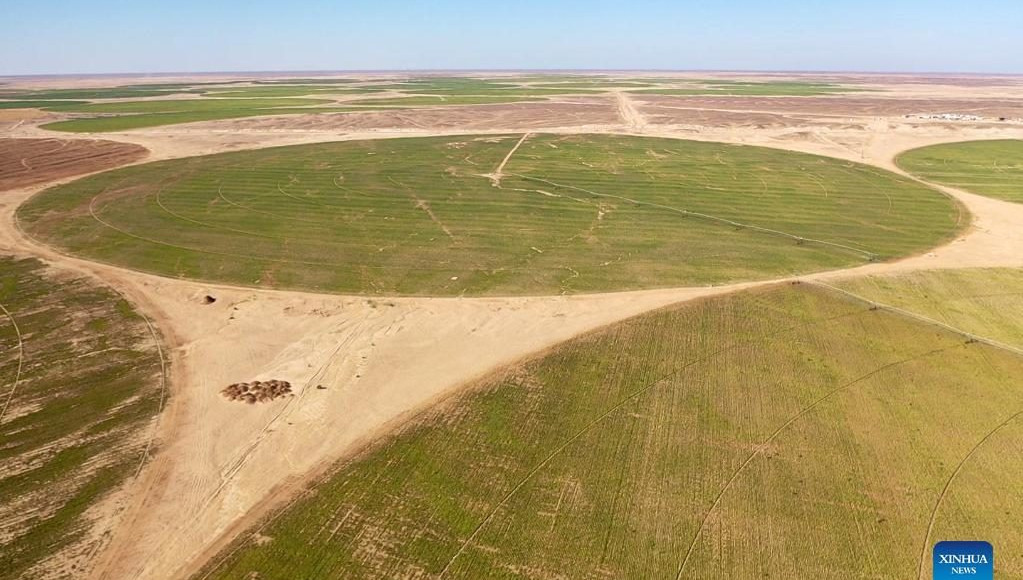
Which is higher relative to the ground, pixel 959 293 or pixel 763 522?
pixel 959 293

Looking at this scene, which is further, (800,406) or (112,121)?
(112,121)

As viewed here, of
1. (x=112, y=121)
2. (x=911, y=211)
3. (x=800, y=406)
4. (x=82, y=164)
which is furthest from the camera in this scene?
(x=112, y=121)

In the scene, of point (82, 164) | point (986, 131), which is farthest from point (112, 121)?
point (986, 131)

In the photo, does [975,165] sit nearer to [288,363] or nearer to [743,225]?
[743,225]

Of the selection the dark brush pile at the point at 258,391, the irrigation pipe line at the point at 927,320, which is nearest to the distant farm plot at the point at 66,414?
the dark brush pile at the point at 258,391

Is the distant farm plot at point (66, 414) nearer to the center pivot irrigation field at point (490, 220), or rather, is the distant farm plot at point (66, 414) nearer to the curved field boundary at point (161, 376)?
the curved field boundary at point (161, 376)

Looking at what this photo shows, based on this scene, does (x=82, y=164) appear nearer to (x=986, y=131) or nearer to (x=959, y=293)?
(x=959, y=293)

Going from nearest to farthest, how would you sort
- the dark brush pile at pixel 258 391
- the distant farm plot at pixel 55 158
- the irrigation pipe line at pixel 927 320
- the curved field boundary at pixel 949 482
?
the curved field boundary at pixel 949 482
the dark brush pile at pixel 258 391
the irrigation pipe line at pixel 927 320
the distant farm plot at pixel 55 158
